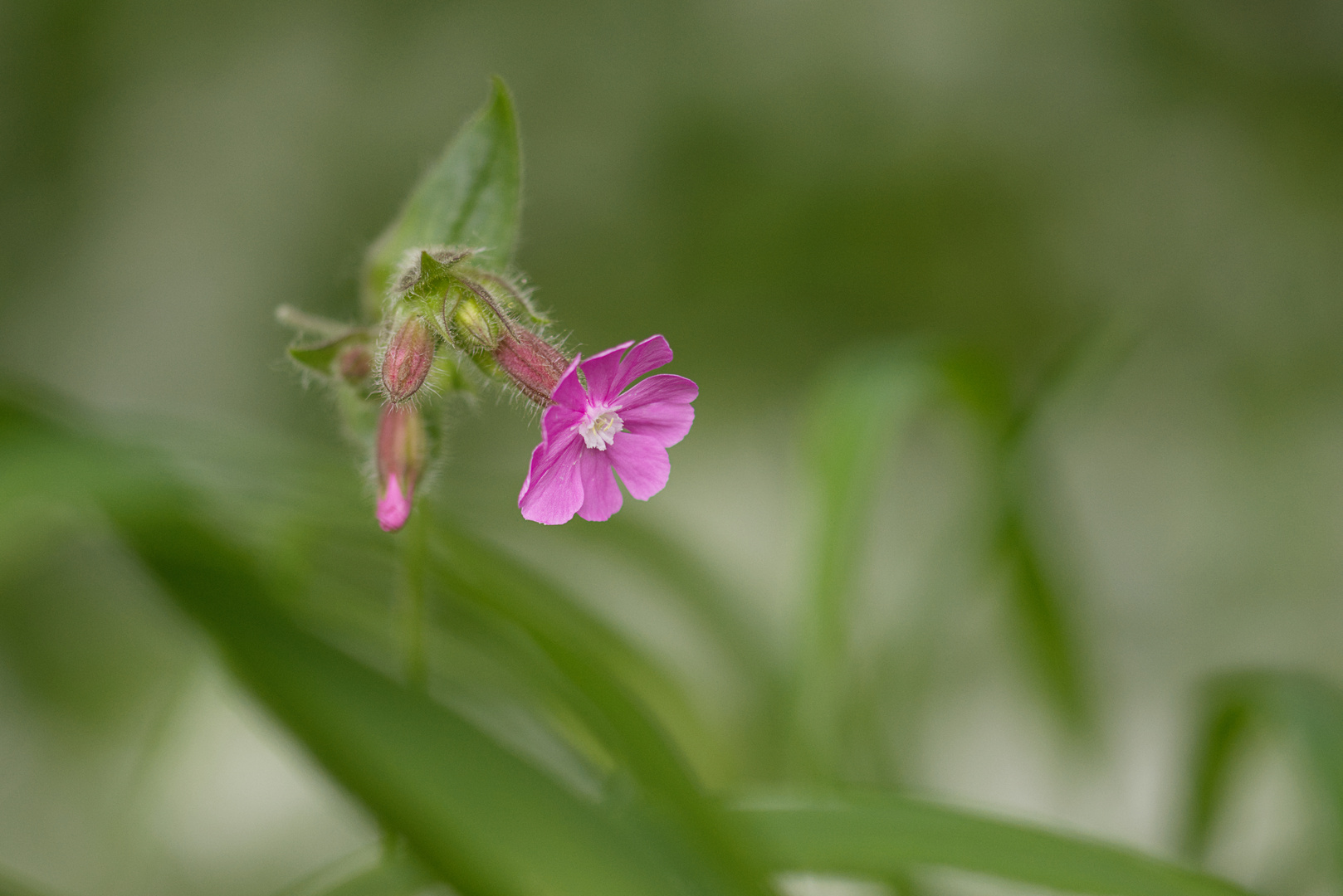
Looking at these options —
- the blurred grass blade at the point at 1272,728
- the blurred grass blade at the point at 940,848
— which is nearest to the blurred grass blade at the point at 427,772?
the blurred grass blade at the point at 940,848

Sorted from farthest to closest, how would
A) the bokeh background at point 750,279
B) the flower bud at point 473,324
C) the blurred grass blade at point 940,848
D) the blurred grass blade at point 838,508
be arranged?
the bokeh background at point 750,279
the blurred grass blade at point 838,508
the flower bud at point 473,324
the blurred grass blade at point 940,848

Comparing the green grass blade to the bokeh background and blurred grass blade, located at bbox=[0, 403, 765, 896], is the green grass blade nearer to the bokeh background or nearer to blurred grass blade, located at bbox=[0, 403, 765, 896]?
the bokeh background

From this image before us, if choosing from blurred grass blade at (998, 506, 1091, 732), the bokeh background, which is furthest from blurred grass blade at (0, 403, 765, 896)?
the bokeh background

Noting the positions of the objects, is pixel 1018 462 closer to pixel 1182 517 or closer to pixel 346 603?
pixel 346 603

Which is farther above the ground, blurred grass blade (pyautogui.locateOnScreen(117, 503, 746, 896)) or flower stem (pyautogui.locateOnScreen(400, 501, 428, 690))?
flower stem (pyautogui.locateOnScreen(400, 501, 428, 690))

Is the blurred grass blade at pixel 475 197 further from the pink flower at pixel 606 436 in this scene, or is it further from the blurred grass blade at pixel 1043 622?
the blurred grass blade at pixel 1043 622

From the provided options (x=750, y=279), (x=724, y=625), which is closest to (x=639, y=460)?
→ (x=724, y=625)
